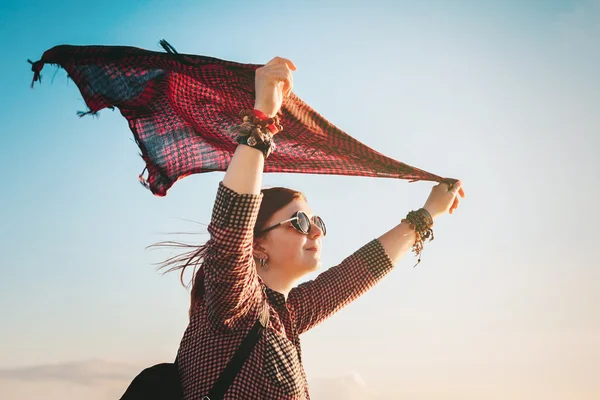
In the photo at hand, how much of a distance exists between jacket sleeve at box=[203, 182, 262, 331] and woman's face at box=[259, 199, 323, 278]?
0.68m

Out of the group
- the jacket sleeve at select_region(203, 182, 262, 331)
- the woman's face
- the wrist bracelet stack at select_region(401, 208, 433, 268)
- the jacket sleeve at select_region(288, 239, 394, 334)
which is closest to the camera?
the jacket sleeve at select_region(203, 182, 262, 331)

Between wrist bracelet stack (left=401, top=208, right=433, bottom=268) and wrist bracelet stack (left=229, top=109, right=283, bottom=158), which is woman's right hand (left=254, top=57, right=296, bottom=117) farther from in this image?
wrist bracelet stack (left=401, top=208, right=433, bottom=268)

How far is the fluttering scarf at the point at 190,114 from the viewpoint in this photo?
3.82 m

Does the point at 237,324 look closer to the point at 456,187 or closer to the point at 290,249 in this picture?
the point at 290,249

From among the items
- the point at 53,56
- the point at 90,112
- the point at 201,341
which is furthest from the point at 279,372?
the point at 53,56

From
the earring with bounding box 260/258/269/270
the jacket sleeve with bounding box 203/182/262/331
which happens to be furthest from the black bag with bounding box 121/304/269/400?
the earring with bounding box 260/258/269/270

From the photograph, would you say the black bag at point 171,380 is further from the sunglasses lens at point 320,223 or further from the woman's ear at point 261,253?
the sunglasses lens at point 320,223

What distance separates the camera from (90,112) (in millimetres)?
3928

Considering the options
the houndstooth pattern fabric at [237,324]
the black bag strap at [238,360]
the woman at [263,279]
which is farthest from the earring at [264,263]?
the black bag strap at [238,360]

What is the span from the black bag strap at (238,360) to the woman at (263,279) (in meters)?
0.02

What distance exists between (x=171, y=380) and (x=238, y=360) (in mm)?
393

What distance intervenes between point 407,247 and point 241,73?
2.00 metres

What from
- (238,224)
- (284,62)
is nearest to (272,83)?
(284,62)

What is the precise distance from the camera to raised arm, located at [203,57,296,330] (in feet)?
11.0
